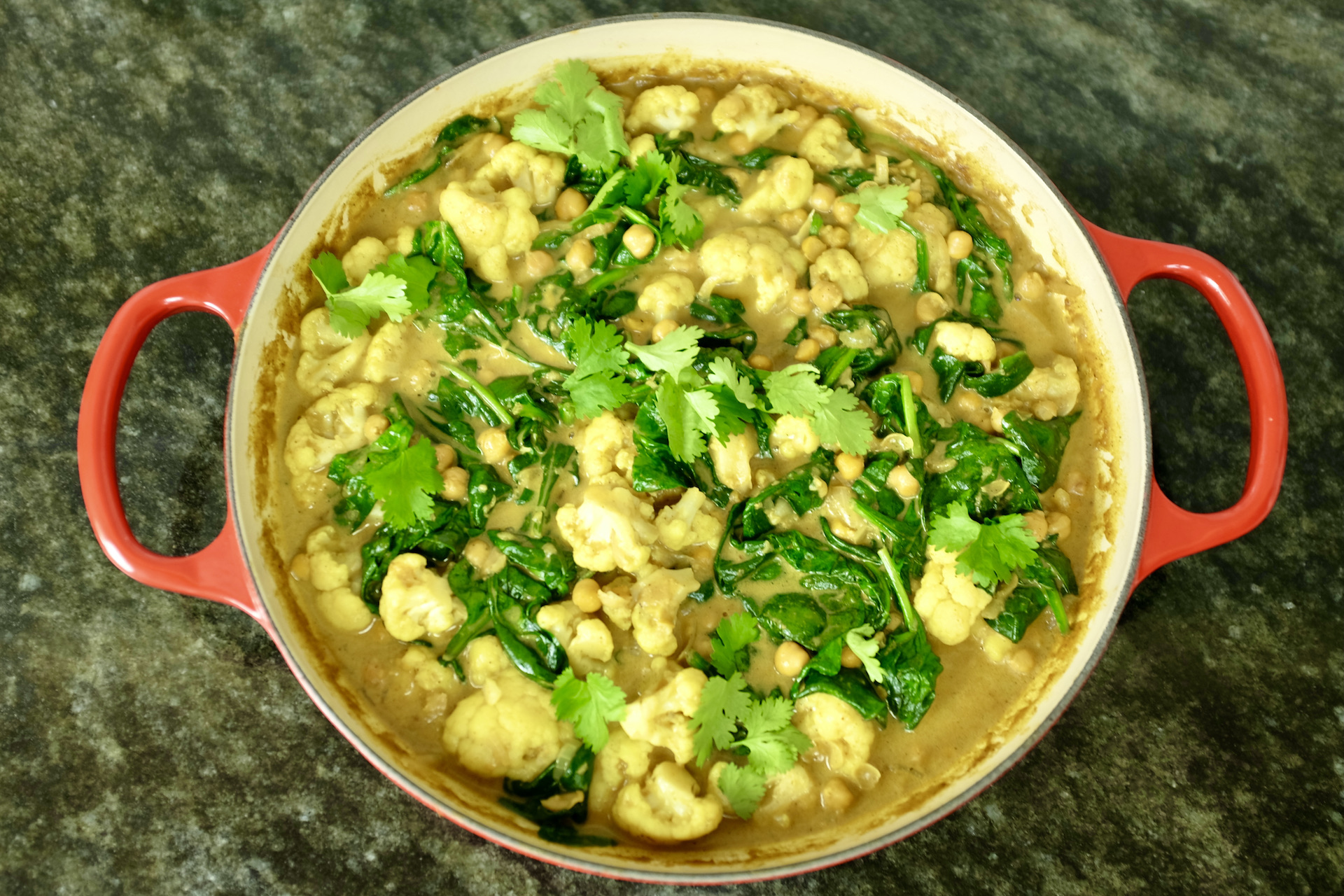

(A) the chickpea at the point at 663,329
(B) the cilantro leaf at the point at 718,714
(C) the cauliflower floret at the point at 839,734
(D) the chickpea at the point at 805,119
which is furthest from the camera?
(D) the chickpea at the point at 805,119

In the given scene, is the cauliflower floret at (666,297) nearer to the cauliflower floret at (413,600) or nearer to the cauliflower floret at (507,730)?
the cauliflower floret at (413,600)

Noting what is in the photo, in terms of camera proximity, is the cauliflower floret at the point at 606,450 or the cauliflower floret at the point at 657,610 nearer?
the cauliflower floret at the point at 657,610

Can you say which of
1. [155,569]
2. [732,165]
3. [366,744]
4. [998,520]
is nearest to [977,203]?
[732,165]

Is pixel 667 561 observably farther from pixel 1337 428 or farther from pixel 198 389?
pixel 1337 428

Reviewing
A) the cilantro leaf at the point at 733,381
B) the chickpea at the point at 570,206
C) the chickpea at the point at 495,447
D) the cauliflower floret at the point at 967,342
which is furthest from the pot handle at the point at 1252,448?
the chickpea at the point at 495,447

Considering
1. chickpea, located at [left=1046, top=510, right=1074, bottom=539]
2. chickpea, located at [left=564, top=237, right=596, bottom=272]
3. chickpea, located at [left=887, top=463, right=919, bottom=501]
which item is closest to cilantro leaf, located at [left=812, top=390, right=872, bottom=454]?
chickpea, located at [left=887, top=463, right=919, bottom=501]

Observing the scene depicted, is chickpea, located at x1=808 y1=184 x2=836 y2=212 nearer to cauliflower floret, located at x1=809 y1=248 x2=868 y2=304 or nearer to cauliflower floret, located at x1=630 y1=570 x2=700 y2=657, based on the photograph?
cauliflower floret, located at x1=809 y1=248 x2=868 y2=304

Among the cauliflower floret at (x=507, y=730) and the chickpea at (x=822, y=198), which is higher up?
the chickpea at (x=822, y=198)
